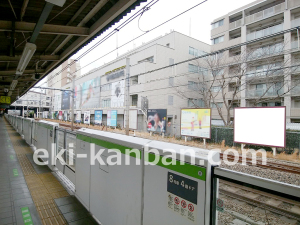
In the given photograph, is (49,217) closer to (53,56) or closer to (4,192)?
(4,192)

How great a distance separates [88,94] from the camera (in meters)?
43.8

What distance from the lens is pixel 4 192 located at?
448 centimetres

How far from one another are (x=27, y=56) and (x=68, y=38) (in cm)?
131

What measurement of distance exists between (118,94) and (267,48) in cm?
2163

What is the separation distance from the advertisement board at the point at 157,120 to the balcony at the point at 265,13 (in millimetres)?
15606

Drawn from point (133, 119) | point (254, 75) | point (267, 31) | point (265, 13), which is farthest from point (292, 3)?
point (133, 119)

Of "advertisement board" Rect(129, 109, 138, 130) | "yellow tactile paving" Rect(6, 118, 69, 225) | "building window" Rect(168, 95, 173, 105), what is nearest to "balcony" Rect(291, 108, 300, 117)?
"building window" Rect(168, 95, 173, 105)

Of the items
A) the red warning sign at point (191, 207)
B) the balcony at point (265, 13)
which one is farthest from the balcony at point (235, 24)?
the red warning sign at point (191, 207)

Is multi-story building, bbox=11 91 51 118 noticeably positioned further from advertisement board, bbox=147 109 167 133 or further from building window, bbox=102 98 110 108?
advertisement board, bbox=147 109 167 133

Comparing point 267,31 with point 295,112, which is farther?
point 267,31

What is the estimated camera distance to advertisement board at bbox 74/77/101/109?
40.2 m

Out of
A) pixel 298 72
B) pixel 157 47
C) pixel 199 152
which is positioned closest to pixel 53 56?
pixel 199 152

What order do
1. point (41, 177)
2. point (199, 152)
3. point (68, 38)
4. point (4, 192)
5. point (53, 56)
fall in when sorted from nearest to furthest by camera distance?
1. point (199, 152)
2. point (4, 192)
3. point (41, 177)
4. point (68, 38)
5. point (53, 56)
